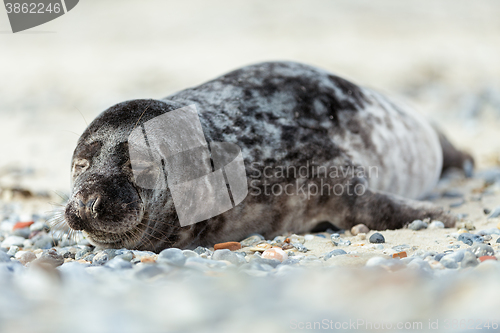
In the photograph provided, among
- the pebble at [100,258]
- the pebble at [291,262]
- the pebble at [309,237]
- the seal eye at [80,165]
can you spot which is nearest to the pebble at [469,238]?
the pebble at [309,237]

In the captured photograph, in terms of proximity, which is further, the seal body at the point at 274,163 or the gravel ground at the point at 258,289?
the seal body at the point at 274,163

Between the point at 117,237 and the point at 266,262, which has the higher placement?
the point at 117,237

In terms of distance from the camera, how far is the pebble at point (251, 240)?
Answer: 2949 millimetres

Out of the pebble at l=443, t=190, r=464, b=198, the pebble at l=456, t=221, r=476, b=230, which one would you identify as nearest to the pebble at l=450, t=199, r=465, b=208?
the pebble at l=443, t=190, r=464, b=198

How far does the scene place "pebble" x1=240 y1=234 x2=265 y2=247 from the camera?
9.68ft

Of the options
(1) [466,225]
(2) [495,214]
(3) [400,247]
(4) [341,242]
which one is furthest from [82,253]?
(2) [495,214]

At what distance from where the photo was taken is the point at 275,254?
2605 mm

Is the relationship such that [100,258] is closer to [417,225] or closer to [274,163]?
[274,163]

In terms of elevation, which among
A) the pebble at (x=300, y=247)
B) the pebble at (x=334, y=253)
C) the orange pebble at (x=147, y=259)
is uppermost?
the orange pebble at (x=147, y=259)

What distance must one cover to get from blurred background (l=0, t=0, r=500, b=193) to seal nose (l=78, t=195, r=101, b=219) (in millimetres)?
2828

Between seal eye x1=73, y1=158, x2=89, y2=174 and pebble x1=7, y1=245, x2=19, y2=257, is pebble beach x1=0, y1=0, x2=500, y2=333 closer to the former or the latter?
pebble x1=7, y1=245, x2=19, y2=257

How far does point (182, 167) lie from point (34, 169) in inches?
155

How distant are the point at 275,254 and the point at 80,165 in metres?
1.24

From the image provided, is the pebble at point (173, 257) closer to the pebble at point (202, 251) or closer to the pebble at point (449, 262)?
the pebble at point (202, 251)
